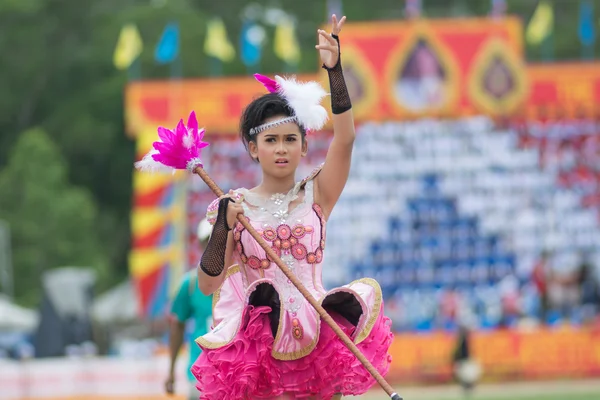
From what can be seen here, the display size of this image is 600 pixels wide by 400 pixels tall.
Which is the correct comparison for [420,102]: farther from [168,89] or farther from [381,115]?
[168,89]

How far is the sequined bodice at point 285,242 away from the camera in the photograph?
19.4ft

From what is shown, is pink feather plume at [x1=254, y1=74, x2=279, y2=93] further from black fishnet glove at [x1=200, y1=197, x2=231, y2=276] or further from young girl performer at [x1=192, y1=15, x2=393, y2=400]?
black fishnet glove at [x1=200, y1=197, x2=231, y2=276]

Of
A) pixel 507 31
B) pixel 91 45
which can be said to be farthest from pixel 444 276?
pixel 91 45

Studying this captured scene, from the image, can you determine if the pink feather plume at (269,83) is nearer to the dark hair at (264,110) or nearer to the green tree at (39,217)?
the dark hair at (264,110)

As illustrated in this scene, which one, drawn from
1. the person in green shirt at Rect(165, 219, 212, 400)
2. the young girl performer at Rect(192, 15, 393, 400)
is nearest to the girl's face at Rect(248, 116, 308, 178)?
the young girl performer at Rect(192, 15, 393, 400)

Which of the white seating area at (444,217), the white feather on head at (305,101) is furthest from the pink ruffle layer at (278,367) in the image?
the white seating area at (444,217)

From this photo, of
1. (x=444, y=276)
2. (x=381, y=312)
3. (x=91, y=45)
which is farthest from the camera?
(x=91, y=45)

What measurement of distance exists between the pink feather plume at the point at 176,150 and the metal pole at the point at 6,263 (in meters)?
29.0

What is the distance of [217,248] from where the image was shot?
580 cm

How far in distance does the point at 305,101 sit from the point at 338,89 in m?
0.15

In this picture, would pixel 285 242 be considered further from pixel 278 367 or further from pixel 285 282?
pixel 278 367

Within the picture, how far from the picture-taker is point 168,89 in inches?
1019

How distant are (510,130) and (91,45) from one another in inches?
1195

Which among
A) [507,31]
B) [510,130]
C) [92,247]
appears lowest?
[92,247]
